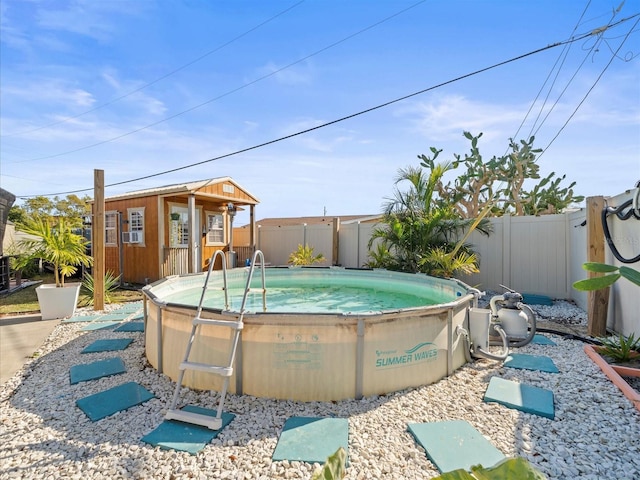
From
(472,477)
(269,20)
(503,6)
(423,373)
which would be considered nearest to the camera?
(472,477)

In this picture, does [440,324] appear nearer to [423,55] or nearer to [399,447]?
[399,447]

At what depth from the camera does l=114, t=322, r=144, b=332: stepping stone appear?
5.68 meters

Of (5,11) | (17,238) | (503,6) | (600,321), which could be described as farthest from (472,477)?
(17,238)

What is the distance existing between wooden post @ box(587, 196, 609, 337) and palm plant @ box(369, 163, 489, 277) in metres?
2.90

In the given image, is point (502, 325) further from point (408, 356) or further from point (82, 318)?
point (82, 318)

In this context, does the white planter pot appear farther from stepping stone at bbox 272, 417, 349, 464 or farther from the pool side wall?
stepping stone at bbox 272, 417, 349, 464

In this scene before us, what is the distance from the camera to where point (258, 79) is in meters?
11.0

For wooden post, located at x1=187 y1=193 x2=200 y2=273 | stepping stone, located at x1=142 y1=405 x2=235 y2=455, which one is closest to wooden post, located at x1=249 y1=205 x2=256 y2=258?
wooden post, located at x1=187 y1=193 x2=200 y2=273

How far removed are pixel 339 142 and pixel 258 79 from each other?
328 centimetres

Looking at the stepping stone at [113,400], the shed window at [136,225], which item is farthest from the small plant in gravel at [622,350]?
the shed window at [136,225]

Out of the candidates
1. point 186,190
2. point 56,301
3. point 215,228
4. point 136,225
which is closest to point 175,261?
point 136,225

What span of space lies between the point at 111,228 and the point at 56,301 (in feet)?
19.3

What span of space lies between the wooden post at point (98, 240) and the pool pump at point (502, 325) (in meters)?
7.17

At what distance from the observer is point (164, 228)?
35.1 ft
